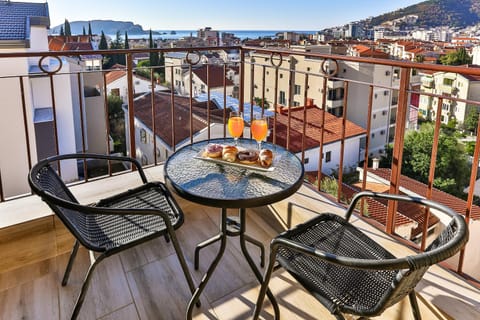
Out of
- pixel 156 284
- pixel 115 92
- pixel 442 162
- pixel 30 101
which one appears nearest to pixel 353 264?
pixel 156 284

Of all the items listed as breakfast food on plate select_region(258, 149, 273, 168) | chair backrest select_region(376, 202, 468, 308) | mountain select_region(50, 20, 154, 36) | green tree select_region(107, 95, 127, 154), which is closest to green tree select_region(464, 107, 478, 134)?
chair backrest select_region(376, 202, 468, 308)

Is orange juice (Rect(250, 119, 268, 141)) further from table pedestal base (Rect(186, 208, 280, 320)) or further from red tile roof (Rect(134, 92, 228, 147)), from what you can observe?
red tile roof (Rect(134, 92, 228, 147))

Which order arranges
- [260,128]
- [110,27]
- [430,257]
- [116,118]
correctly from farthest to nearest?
[110,27] → [116,118] → [260,128] → [430,257]

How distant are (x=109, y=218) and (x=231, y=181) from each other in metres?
0.65

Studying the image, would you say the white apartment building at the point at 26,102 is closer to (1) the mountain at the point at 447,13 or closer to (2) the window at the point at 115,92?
(2) the window at the point at 115,92

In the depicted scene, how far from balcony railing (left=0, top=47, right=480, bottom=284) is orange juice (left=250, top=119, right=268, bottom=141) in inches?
19.0

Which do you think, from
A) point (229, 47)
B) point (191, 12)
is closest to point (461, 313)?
point (229, 47)

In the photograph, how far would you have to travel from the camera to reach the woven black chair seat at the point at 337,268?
1.18 metres

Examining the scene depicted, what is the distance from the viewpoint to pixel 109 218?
171 centimetres

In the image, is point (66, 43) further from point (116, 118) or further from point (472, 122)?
point (472, 122)

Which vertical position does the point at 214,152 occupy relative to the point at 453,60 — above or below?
below

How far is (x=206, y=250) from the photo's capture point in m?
2.11

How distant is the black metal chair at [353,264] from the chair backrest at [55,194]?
0.77 meters

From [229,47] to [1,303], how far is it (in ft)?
7.38
